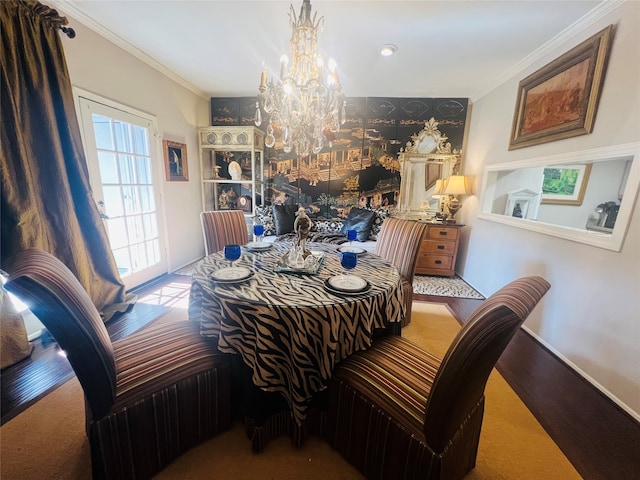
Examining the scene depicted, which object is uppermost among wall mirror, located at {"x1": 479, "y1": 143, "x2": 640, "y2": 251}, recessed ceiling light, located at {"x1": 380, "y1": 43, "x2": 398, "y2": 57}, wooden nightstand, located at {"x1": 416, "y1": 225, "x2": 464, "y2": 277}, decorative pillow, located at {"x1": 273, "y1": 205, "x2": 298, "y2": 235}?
recessed ceiling light, located at {"x1": 380, "y1": 43, "x2": 398, "y2": 57}

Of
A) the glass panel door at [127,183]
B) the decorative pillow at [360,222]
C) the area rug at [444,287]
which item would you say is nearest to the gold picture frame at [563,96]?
the area rug at [444,287]

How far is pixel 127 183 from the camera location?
9.18 feet

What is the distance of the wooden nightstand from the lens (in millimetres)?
3615

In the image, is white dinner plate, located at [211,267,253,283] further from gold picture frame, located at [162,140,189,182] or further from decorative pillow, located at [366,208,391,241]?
decorative pillow, located at [366,208,391,241]

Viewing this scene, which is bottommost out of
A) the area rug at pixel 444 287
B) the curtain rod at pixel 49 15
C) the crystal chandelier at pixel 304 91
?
the area rug at pixel 444 287

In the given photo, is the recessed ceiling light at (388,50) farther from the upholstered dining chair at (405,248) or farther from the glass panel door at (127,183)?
the glass panel door at (127,183)

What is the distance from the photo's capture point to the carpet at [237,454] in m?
1.17

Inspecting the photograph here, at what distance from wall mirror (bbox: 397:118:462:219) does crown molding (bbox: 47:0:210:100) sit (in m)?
3.24

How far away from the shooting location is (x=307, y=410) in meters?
1.31

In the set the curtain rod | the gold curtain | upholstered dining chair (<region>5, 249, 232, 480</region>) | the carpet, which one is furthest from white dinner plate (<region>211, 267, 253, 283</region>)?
the curtain rod

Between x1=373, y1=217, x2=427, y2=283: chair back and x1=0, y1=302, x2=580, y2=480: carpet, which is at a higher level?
x1=373, y1=217, x2=427, y2=283: chair back

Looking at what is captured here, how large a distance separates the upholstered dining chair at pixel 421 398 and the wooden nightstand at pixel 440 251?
100 inches

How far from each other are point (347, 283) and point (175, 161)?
3.23m

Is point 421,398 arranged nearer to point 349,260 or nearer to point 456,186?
point 349,260
